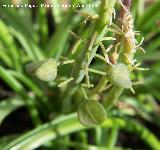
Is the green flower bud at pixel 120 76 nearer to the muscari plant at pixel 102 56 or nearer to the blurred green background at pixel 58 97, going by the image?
the muscari plant at pixel 102 56

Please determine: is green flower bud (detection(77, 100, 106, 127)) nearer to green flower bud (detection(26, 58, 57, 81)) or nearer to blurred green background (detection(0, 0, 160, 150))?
green flower bud (detection(26, 58, 57, 81))

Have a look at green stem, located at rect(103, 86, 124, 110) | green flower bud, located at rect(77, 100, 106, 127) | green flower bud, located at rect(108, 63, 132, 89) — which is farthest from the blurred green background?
green flower bud, located at rect(108, 63, 132, 89)

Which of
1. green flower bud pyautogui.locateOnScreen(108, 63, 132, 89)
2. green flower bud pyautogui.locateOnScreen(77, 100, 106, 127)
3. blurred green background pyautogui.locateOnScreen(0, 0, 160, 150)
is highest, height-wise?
green flower bud pyautogui.locateOnScreen(108, 63, 132, 89)

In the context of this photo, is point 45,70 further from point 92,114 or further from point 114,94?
point 114,94

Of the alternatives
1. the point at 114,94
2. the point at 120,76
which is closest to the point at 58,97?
the point at 114,94

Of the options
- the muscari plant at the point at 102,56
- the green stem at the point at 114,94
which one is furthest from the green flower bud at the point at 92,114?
the green stem at the point at 114,94
